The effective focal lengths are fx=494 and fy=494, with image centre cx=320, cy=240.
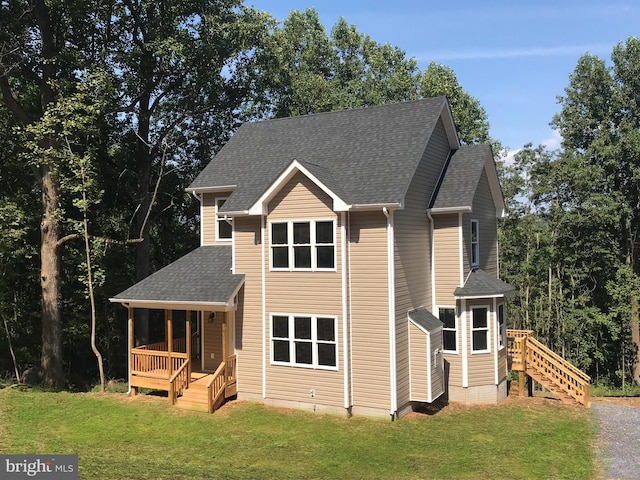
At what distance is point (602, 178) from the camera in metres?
29.3

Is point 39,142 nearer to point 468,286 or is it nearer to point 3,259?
point 3,259

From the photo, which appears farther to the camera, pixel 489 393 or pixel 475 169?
pixel 475 169

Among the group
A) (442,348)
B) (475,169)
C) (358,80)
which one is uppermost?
(358,80)

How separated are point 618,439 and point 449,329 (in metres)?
5.62

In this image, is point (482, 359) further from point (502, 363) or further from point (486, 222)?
point (486, 222)

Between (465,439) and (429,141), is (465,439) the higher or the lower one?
the lower one

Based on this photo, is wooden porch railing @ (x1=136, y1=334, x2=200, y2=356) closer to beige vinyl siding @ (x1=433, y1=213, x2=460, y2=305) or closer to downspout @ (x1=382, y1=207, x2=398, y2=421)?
downspout @ (x1=382, y1=207, x2=398, y2=421)

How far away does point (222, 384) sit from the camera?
1581 cm

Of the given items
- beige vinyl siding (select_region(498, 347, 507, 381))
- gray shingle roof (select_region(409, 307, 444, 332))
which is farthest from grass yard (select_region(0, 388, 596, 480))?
gray shingle roof (select_region(409, 307, 444, 332))

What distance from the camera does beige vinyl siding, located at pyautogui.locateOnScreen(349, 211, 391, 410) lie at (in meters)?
14.4

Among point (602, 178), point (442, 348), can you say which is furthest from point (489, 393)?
point (602, 178)

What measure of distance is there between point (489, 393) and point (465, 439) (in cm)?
400

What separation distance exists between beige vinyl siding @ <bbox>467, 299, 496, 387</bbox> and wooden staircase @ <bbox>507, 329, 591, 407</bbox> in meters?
1.77

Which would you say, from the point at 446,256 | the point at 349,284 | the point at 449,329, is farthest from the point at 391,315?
the point at 446,256
